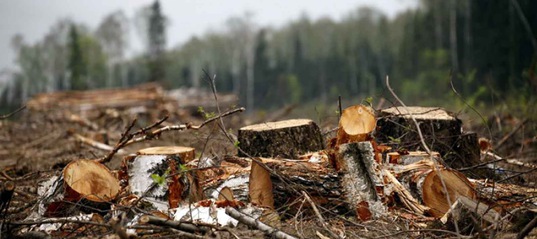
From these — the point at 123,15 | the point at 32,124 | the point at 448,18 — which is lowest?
the point at 32,124

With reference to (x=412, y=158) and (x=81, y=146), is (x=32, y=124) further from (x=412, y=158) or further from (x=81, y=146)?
(x=412, y=158)

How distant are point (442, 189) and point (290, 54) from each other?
179ft

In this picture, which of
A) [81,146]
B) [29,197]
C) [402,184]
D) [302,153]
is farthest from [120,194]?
[81,146]

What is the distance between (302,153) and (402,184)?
957 mm

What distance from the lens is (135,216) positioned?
3.59 meters

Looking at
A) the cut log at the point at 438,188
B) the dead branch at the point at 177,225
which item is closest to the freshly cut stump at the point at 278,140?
the cut log at the point at 438,188

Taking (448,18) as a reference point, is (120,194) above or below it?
below

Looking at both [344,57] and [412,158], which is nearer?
[412,158]

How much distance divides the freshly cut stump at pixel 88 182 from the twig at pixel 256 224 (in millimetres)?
1110

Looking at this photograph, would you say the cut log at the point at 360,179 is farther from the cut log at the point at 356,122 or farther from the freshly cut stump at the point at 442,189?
the freshly cut stump at the point at 442,189

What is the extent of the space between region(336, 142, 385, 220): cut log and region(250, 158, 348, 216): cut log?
0.27 feet

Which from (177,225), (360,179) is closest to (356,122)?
(360,179)

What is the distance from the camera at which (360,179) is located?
12.7 feet

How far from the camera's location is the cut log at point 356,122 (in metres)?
4.03
